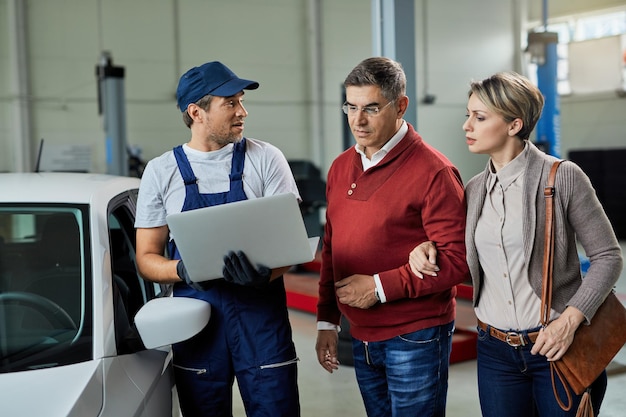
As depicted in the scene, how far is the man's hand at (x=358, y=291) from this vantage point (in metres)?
1.98

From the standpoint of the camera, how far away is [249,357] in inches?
84.2

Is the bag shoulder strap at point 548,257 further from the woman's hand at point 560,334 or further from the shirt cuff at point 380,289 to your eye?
the shirt cuff at point 380,289

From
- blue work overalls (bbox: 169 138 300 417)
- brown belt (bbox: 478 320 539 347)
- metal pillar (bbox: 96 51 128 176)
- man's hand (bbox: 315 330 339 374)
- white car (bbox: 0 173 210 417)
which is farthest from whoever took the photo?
metal pillar (bbox: 96 51 128 176)

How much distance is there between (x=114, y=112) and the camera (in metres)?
8.00

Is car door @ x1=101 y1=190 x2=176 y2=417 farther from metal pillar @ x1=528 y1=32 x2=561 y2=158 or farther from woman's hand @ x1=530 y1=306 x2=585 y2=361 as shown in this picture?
metal pillar @ x1=528 y1=32 x2=561 y2=158

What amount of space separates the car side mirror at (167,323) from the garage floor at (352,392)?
2.42 meters

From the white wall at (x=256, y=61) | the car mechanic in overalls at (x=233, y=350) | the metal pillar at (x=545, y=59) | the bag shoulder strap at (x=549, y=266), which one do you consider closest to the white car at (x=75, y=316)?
the car mechanic in overalls at (x=233, y=350)

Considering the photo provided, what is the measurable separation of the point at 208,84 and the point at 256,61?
429 inches

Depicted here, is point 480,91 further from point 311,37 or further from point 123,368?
point 311,37

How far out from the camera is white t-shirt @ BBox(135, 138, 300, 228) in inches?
85.4

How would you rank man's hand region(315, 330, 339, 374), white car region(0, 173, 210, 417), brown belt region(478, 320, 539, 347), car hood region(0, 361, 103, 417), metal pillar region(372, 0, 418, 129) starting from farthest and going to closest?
metal pillar region(372, 0, 418, 129), man's hand region(315, 330, 339, 374), brown belt region(478, 320, 539, 347), white car region(0, 173, 210, 417), car hood region(0, 361, 103, 417)

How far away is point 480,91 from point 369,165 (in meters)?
0.38

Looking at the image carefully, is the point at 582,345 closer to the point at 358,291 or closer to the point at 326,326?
the point at 358,291

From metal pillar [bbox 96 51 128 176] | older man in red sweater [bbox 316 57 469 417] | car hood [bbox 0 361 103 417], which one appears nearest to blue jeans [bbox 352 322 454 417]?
older man in red sweater [bbox 316 57 469 417]
